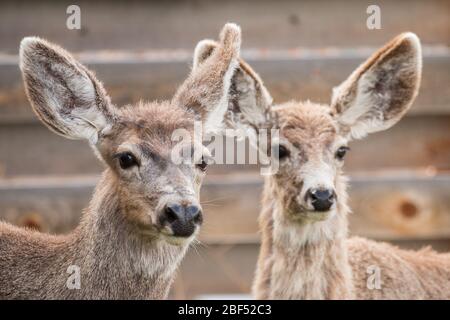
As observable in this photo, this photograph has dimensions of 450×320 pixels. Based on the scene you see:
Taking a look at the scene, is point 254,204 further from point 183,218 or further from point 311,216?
point 183,218

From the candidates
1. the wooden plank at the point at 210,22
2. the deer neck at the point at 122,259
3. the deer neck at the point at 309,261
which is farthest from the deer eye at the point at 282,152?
the wooden plank at the point at 210,22

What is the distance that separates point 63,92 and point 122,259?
824 mm

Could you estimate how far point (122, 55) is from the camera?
6914 mm

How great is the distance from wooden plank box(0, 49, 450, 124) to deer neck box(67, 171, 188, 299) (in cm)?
260

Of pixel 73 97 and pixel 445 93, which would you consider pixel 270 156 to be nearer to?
pixel 73 97

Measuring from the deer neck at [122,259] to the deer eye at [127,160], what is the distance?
135mm

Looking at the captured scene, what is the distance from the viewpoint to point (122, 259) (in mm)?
4180

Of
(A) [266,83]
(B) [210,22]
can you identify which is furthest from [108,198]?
(B) [210,22]

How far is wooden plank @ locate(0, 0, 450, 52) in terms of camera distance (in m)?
6.93

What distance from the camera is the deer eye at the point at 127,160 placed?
164 inches

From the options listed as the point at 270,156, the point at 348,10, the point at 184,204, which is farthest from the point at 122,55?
the point at 184,204

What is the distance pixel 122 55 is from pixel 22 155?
1.02 m

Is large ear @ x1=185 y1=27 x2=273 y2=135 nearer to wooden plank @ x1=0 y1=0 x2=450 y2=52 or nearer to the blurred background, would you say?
the blurred background

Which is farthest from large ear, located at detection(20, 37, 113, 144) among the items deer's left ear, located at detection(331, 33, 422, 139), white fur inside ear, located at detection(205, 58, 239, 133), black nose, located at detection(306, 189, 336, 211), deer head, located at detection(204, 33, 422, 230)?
deer's left ear, located at detection(331, 33, 422, 139)
